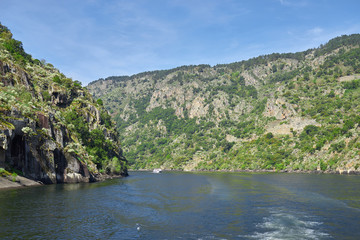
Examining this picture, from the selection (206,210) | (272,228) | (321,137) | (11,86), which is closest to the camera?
(272,228)

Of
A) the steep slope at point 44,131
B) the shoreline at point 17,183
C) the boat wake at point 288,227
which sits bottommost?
the boat wake at point 288,227

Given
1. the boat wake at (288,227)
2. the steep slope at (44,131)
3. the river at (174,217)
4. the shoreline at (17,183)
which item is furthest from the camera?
the steep slope at (44,131)

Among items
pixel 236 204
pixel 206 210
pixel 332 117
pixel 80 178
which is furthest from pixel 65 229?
pixel 332 117

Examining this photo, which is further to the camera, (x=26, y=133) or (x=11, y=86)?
(x=11, y=86)

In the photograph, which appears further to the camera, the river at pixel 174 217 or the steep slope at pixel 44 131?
the steep slope at pixel 44 131

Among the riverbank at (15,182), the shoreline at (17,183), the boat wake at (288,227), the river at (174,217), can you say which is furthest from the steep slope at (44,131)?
the boat wake at (288,227)

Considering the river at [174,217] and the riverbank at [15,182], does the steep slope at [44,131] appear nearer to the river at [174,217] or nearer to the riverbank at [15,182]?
the riverbank at [15,182]

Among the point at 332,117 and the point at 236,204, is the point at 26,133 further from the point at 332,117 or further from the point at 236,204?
the point at 332,117

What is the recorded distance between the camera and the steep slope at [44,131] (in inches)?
2628

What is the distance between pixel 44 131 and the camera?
3014 inches

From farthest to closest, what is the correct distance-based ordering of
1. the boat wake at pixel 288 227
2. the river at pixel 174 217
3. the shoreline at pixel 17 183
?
the shoreline at pixel 17 183
the river at pixel 174 217
the boat wake at pixel 288 227

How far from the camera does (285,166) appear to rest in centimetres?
17838

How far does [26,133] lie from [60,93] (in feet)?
159

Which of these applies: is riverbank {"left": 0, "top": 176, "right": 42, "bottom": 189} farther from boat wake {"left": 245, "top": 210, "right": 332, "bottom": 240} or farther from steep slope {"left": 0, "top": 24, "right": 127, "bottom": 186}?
boat wake {"left": 245, "top": 210, "right": 332, "bottom": 240}
